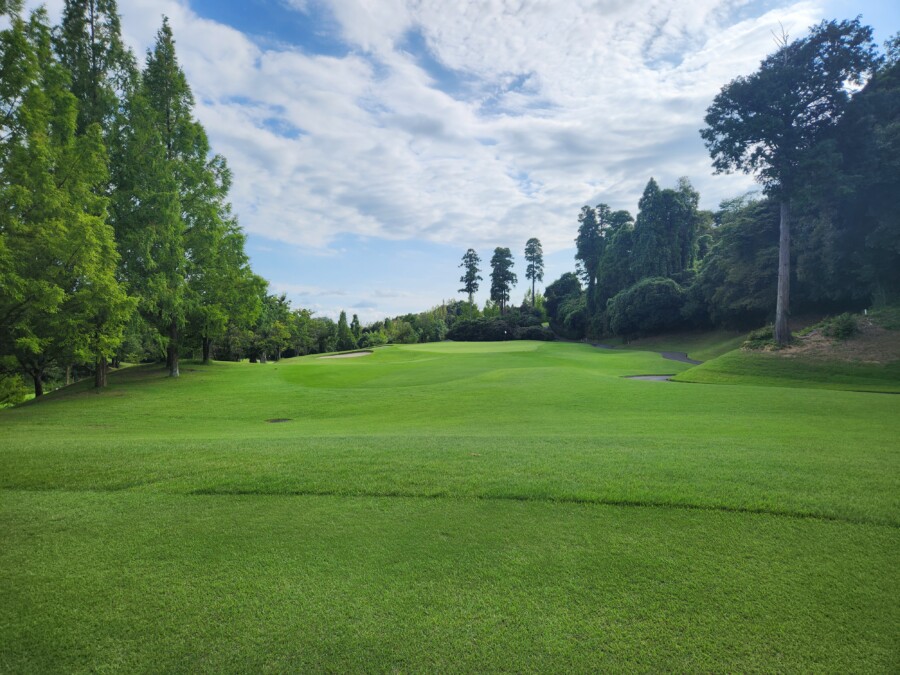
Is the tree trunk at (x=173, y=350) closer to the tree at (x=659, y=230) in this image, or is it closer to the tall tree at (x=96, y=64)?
the tall tree at (x=96, y=64)

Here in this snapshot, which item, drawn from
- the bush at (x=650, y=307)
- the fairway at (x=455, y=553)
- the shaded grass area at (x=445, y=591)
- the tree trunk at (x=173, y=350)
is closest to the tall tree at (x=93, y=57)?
the tree trunk at (x=173, y=350)

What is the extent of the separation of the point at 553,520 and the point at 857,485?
13.2ft

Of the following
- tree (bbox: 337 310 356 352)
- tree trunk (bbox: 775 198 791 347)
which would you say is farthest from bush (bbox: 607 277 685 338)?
tree (bbox: 337 310 356 352)

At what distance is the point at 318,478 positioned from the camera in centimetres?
580

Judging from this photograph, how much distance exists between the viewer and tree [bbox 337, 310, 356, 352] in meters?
61.4

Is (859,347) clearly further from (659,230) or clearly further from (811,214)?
(659,230)

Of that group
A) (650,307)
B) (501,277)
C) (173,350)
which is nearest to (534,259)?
(501,277)

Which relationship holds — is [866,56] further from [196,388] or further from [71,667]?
[196,388]

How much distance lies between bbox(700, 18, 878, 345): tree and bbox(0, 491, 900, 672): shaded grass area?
2516 centimetres

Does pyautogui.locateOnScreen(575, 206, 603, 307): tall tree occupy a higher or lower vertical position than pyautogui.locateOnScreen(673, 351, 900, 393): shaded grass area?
higher

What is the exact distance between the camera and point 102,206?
15.1m

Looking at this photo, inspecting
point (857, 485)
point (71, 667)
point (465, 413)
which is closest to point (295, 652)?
point (71, 667)

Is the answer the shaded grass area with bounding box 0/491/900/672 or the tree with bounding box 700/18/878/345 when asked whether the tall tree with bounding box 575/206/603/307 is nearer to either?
the tree with bounding box 700/18/878/345

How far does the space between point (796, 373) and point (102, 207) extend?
96.8 feet
